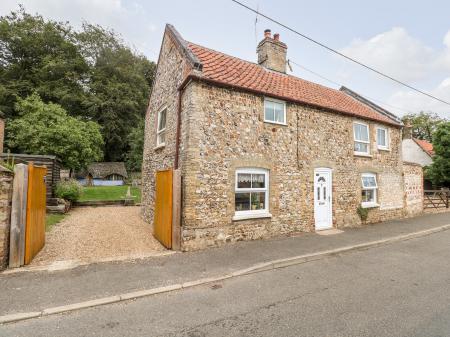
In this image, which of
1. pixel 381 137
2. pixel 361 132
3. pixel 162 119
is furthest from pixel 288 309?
pixel 381 137

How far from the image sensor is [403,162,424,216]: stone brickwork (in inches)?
557

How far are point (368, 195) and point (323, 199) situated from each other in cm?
362

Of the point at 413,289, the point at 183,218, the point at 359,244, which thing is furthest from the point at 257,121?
the point at 413,289

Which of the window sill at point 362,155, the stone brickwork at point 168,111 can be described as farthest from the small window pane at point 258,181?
the window sill at point 362,155

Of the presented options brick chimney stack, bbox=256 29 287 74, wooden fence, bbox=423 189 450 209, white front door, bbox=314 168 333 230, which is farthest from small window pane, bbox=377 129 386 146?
wooden fence, bbox=423 189 450 209

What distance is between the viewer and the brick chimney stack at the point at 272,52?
42.6 feet

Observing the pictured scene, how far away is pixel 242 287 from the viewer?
5.06m

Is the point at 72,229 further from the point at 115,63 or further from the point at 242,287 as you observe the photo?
the point at 115,63

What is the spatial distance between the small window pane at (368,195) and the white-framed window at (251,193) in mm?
6328

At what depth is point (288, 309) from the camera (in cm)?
416

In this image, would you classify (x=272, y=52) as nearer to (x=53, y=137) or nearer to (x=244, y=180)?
(x=244, y=180)

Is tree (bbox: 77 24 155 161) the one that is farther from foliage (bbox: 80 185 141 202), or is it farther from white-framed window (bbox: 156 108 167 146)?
white-framed window (bbox: 156 108 167 146)

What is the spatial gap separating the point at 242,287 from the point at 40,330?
3.45m

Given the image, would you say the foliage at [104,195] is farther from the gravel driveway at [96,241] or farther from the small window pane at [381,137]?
the small window pane at [381,137]
